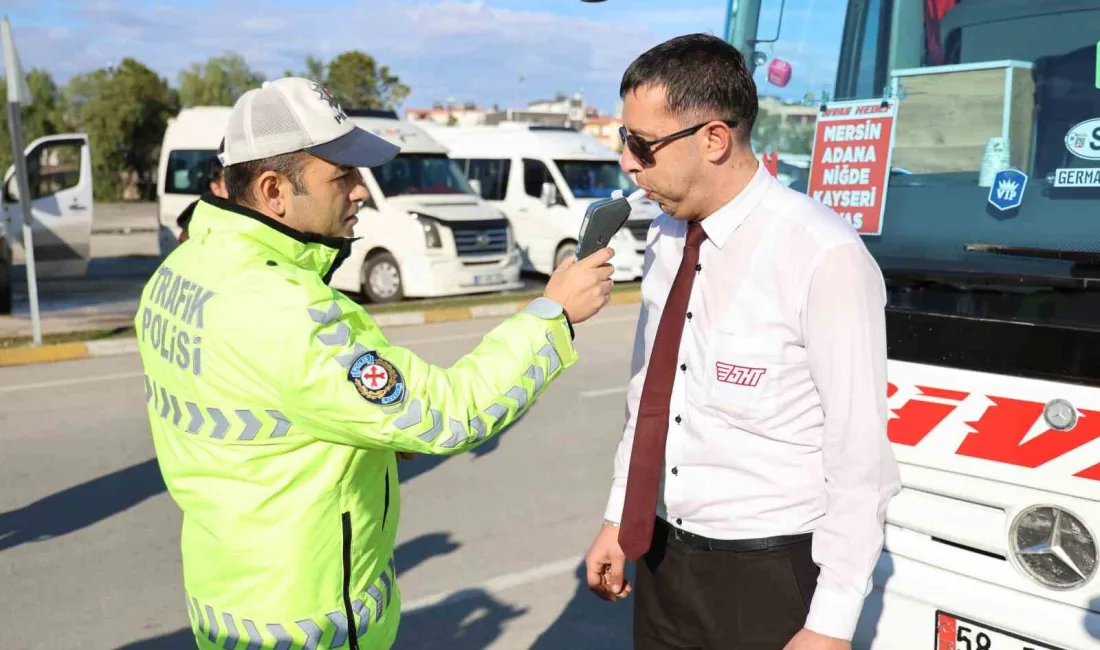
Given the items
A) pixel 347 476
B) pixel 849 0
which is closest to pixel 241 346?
pixel 347 476

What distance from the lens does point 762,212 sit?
2264 mm

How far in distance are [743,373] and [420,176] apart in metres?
13.3

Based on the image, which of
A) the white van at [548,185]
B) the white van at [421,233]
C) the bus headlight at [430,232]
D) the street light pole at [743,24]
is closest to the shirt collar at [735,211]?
the street light pole at [743,24]

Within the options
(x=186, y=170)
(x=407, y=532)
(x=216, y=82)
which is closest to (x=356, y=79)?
(x=216, y=82)

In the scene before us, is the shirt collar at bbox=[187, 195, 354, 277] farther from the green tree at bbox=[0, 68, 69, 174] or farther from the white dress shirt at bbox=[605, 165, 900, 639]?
the green tree at bbox=[0, 68, 69, 174]

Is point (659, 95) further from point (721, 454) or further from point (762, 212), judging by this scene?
point (721, 454)

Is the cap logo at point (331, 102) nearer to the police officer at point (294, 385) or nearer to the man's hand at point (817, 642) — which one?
the police officer at point (294, 385)

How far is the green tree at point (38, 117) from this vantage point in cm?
4471

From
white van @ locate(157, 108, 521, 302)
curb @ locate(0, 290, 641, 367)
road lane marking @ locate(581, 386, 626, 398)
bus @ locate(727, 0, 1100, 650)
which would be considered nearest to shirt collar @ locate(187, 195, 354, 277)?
bus @ locate(727, 0, 1100, 650)

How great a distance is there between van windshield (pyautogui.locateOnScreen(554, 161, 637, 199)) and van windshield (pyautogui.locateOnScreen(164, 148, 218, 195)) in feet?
18.4

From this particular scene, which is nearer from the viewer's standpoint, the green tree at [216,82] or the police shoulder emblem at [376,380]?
the police shoulder emblem at [376,380]

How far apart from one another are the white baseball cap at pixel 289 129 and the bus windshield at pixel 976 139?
170 centimetres

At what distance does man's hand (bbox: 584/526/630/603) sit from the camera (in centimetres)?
257

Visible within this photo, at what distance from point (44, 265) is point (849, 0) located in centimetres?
1276
